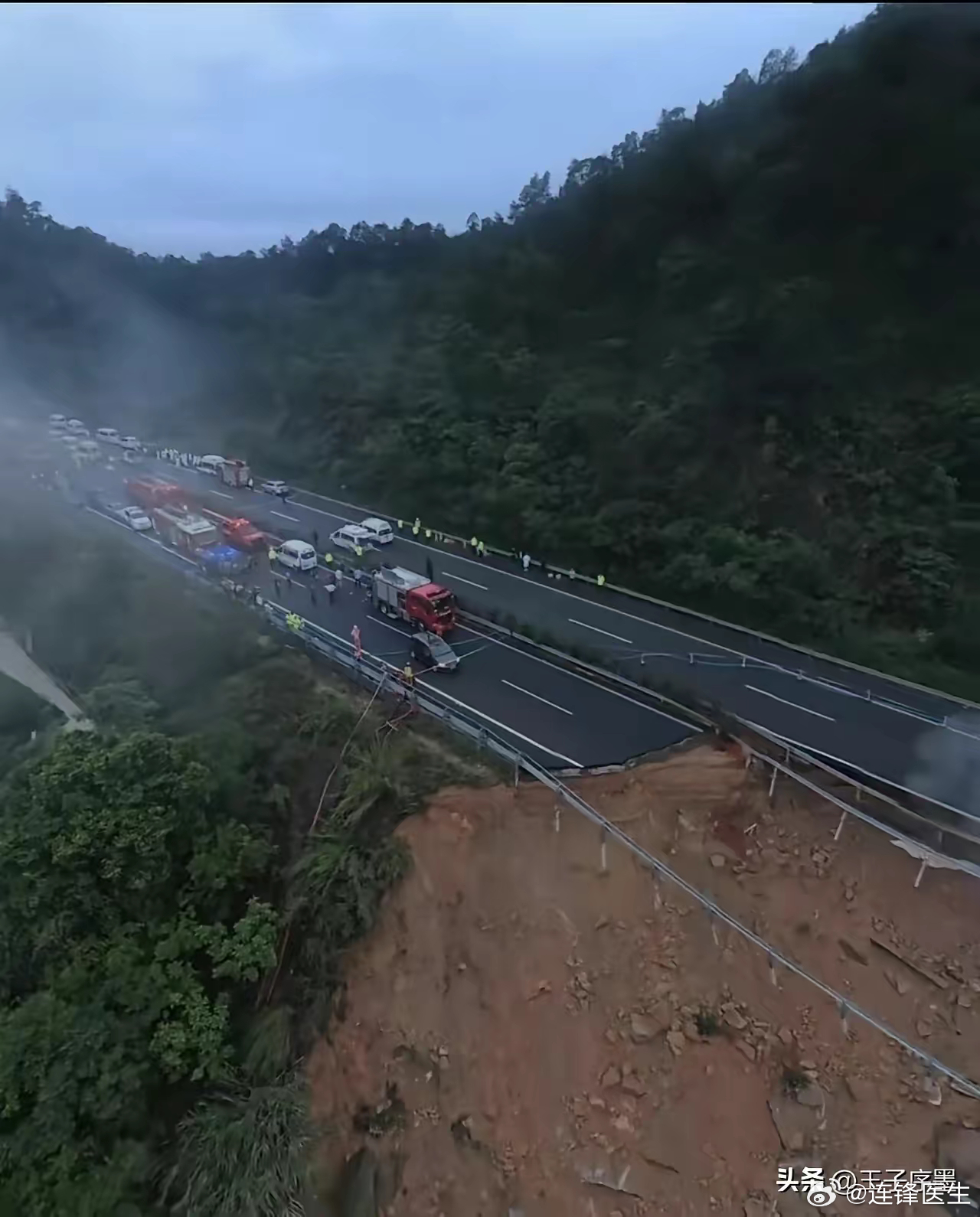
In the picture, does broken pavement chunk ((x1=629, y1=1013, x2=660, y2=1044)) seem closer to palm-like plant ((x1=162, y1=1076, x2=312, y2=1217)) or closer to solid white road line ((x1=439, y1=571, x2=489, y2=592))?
palm-like plant ((x1=162, y1=1076, x2=312, y2=1217))

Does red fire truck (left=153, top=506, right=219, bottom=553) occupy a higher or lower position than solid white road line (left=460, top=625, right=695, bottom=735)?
higher

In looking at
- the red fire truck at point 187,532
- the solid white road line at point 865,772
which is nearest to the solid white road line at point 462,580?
the red fire truck at point 187,532

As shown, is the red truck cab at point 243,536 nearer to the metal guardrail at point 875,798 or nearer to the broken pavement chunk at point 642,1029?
the metal guardrail at point 875,798

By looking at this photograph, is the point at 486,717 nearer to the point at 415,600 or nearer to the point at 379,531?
the point at 415,600

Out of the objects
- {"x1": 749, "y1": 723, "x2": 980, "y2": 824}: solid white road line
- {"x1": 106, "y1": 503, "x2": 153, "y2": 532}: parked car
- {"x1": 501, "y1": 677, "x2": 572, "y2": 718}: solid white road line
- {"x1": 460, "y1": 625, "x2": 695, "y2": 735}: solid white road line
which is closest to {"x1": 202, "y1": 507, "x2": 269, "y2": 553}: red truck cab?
{"x1": 106, "y1": 503, "x2": 153, "y2": 532}: parked car

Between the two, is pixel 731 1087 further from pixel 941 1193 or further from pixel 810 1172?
pixel 941 1193

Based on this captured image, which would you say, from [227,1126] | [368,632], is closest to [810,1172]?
[227,1126]
